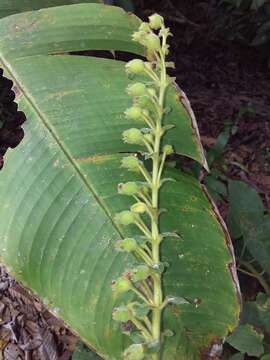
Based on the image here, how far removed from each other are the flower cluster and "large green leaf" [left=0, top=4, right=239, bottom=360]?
9 cm

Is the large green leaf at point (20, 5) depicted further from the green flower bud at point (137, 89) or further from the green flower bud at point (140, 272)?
the green flower bud at point (140, 272)

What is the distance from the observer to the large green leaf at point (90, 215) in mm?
1059

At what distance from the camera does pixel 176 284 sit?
1.06 meters

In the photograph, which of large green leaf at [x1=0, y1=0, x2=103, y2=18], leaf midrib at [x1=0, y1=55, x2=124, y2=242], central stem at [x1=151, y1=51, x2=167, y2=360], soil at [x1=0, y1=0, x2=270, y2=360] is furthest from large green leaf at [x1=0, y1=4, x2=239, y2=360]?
soil at [x1=0, y1=0, x2=270, y2=360]

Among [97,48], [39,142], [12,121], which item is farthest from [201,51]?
[39,142]

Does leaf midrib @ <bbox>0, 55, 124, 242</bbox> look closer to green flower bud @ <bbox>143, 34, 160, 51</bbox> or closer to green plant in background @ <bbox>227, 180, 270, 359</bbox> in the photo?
green flower bud @ <bbox>143, 34, 160, 51</bbox>

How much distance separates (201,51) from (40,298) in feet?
10.3

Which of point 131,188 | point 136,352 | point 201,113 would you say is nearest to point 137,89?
point 131,188

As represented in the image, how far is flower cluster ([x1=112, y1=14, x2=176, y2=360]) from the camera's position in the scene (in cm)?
84

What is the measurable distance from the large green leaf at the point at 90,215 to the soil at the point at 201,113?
848 mm

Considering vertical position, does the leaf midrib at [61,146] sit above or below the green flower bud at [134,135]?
below

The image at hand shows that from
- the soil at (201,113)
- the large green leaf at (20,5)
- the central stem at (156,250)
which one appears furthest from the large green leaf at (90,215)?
the soil at (201,113)

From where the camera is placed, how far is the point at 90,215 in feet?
3.56

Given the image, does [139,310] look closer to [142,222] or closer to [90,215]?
[142,222]
